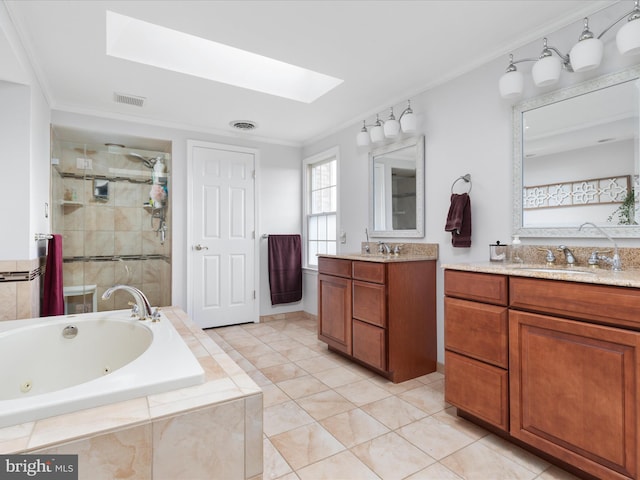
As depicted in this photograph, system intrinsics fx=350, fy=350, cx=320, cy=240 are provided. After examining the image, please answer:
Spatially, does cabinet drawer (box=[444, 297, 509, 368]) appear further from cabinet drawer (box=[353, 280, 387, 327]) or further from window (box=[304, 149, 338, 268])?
window (box=[304, 149, 338, 268])

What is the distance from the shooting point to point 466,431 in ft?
6.06

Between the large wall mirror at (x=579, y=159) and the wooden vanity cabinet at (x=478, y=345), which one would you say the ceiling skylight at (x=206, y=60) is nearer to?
the large wall mirror at (x=579, y=159)

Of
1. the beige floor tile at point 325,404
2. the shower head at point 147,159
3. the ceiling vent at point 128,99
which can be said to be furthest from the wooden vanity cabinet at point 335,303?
the shower head at point 147,159

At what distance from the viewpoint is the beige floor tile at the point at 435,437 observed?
5.57ft

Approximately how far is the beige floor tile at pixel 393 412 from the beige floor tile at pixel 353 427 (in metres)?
0.05

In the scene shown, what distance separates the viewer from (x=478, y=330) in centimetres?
180

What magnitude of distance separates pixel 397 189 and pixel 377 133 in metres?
0.51

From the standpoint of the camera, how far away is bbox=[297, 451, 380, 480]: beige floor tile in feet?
4.96

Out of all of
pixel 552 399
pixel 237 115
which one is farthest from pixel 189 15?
pixel 552 399

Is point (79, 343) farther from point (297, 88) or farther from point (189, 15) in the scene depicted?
point (297, 88)

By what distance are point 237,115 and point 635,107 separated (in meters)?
2.97

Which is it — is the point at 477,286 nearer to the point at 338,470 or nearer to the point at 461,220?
the point at 461,220

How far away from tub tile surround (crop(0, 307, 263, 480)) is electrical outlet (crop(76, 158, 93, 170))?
127 inches

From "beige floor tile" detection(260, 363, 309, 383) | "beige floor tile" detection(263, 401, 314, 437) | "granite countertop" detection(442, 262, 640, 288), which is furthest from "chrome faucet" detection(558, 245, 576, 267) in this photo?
"beige floor tile" detection(260, 363, 309, 383)
